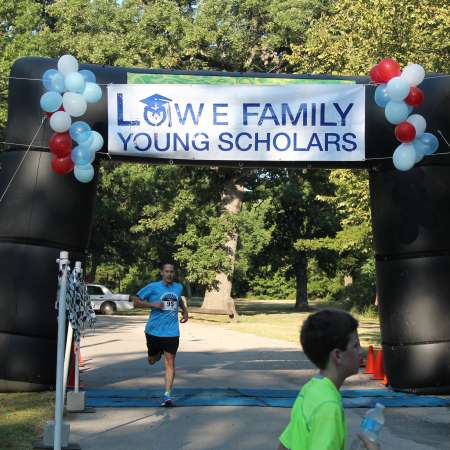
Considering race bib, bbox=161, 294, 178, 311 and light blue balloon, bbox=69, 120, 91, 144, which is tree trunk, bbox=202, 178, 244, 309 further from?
light blue balloon, bbox=69, 120, 91, 144

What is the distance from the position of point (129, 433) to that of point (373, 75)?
17.6 feet

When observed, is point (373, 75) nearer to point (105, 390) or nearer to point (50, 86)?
point (50, 86)

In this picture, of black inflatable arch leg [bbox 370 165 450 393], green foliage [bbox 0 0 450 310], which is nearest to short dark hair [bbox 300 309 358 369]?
black inflatable arch leg [bbox 370 165 450 393]

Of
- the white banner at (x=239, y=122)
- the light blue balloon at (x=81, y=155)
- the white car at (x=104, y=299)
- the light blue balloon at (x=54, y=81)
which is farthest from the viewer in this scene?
the white car at (x=104, y=299)

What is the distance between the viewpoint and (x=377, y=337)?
77.3 feet

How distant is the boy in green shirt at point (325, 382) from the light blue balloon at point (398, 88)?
744 centimetres

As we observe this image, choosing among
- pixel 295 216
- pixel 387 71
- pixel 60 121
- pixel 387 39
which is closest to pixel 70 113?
pixel 60 121

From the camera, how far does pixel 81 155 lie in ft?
34.5

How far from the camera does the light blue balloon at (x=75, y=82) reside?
10188 mm

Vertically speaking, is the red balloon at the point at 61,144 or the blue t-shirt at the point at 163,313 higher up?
the red balloon at the point at 61,144

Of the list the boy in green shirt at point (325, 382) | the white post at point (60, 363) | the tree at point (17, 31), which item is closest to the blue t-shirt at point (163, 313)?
the white post at point (60, 363)

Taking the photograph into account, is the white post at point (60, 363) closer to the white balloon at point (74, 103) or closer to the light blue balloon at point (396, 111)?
the white balloon at point (74, 103)

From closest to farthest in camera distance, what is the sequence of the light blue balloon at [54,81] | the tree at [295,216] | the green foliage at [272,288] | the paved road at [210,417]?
1. the paved road at [210,417]
2. the light blue balloon at [54,81]
3. the tree at [295,216]
4. the green foliage at [272,288]

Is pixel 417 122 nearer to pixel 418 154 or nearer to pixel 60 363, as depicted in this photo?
pixel 418 154
